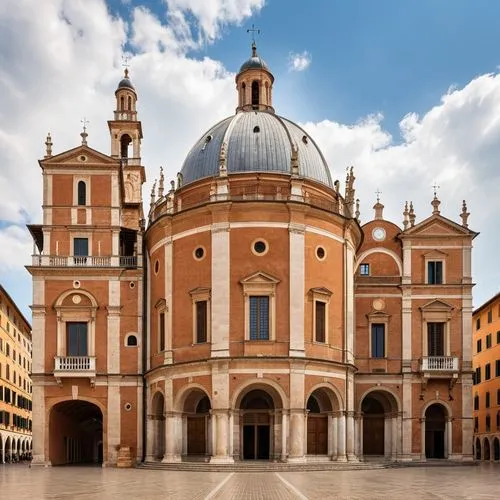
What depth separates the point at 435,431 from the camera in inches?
1909

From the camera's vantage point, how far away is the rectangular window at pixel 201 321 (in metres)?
41.7

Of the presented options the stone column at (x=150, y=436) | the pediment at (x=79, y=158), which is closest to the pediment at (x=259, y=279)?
the stone column at (x=150, y=436)

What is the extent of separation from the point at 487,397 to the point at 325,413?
2947 centimetres

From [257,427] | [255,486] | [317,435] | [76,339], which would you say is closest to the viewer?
[255,486]

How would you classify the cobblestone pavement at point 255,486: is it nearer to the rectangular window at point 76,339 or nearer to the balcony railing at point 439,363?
the rectangular window at point 76,339

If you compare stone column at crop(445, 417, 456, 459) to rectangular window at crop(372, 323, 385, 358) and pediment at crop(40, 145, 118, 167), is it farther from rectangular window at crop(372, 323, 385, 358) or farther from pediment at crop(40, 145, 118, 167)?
pediment at crop(40, 145, 118, 167)

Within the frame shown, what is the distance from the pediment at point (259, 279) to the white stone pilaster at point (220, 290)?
112 cm

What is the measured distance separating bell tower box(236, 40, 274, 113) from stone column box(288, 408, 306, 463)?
23.1 m

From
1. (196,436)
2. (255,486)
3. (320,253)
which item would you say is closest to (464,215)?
(320,253)

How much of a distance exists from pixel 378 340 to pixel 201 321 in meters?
13.4

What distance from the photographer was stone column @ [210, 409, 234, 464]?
38.7 metres

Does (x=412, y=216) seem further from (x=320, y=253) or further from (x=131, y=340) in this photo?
(x=131, y=340)

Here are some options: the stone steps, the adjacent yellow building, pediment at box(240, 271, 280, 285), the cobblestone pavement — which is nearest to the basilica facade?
pediment at box(240, 271, 280, 285)

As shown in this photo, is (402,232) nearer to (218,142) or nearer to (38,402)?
(218,142)
